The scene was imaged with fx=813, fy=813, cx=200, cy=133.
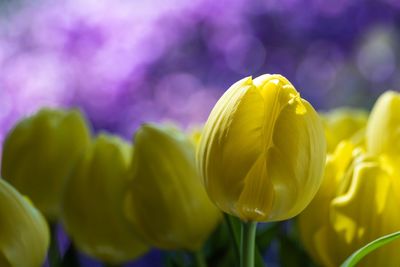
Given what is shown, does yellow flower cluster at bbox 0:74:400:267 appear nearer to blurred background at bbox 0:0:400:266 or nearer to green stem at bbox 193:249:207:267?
green stem at bbox 193:249:207:267

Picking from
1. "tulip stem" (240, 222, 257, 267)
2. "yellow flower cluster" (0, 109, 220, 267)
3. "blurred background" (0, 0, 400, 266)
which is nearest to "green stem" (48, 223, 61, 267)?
"yellow flower cluster" (0, 109, 220, 267)

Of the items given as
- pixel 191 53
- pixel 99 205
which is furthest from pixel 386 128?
Answer: pixel 191 53

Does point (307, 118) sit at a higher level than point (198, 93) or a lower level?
higher

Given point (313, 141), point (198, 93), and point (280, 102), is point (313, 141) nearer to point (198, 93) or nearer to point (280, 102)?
point (280, 102)

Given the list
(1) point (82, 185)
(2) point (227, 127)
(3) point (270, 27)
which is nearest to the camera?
(2) point (227, 127)

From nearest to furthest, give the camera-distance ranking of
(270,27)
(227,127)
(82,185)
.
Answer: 1. (227,127)
2. (82,185)
3. (270,27)

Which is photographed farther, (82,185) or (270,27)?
(270,27)

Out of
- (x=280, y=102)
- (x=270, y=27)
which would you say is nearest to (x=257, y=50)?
(x=270, y=27)
